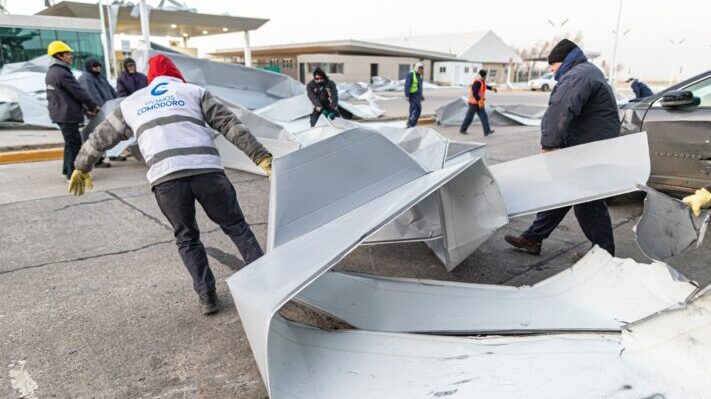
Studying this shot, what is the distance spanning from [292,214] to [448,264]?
127cm

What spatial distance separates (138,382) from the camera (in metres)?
2.31

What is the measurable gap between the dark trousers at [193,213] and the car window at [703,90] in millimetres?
4150

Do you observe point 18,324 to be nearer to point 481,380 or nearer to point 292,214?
point 292,214

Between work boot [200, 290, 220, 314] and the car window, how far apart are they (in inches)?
175

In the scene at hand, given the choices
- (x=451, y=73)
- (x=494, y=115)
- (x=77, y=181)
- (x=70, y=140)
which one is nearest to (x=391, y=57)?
(x=451, y=73)

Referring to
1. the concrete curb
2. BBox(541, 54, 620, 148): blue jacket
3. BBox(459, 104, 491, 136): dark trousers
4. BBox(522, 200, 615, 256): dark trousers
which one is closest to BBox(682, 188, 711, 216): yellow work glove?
BBox(522, 200, 615, 256): dark trousers

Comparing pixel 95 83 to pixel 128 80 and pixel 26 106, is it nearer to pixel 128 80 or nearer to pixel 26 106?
pixel 128 80

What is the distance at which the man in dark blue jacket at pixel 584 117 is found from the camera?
127 inches

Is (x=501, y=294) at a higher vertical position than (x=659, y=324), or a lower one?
lower

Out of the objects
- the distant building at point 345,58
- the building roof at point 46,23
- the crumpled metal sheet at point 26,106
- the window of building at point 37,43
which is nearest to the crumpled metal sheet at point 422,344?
the crumpled metal sheet at point 26,106

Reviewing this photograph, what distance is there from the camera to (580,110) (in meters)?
3.24

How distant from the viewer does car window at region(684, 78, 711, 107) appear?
13.8 ft

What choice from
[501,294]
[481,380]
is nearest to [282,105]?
[501,294]

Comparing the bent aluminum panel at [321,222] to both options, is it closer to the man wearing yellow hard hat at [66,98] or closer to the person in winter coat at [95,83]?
the man wearing yellow hard hat at [66,98]
